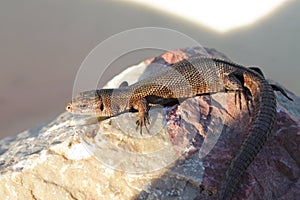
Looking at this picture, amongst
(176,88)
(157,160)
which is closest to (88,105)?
(176,88)

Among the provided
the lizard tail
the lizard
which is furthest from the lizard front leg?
the lizard tail

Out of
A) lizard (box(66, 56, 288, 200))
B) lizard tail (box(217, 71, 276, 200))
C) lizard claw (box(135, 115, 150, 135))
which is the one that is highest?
lizard (box(66, 56, 288, 200))

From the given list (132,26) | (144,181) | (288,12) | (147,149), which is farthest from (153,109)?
(288,12)

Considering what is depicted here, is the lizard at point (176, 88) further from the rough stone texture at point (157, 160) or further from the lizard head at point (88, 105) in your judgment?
the rough stone texture at point (157, 160)

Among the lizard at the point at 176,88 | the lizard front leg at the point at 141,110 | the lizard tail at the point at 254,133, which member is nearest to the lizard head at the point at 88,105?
the lizard at the point at 176,88

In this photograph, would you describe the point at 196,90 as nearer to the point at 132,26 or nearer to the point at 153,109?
the point at 153,109

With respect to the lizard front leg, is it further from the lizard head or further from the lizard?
the lizard head
